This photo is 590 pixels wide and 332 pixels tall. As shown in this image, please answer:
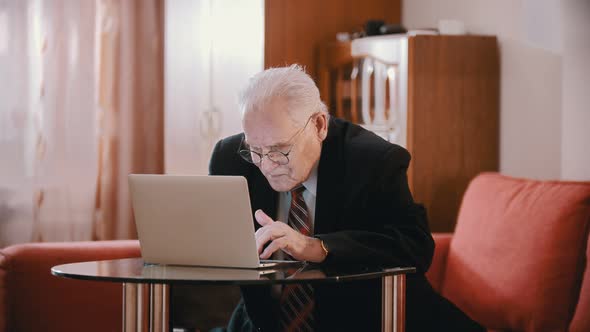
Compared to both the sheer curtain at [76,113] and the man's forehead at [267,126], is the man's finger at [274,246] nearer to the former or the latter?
the man's forehead at [267,126]

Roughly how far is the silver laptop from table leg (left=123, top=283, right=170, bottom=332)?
8 cm

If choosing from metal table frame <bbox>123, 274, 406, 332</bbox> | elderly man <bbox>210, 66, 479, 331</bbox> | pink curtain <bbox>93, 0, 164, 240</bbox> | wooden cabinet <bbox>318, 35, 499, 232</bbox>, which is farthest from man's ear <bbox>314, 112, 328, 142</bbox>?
pink curtain <bbox>93, 0, 164, 240</bbox>

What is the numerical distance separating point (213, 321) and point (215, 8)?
1802 mm

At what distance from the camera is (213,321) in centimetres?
292

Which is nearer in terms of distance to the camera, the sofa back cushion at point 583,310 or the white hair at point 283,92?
the white hair at point 283,92

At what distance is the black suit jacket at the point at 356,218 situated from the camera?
6.49 feet

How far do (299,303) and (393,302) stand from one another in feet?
1.14

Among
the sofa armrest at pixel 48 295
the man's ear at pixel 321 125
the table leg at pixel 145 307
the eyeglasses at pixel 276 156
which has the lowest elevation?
the sofa armrest at pixel 48 295

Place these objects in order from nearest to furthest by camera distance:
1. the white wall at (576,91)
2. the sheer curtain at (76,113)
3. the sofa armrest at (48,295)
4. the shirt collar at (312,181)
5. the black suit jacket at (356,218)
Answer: the black suit jacket at (356,218) < the shirt collar at (312,181) < the sofa armrest at (48,295) < the white wall at (576,91) < the sheer curtain at (76,113)

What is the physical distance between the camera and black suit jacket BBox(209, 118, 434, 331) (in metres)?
1.98

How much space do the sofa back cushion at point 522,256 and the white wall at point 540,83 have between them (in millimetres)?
394

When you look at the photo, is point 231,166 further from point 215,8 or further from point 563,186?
point 215,8

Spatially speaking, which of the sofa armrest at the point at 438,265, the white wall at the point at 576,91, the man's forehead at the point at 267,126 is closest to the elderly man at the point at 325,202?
the man's forehead at the point at 267,126

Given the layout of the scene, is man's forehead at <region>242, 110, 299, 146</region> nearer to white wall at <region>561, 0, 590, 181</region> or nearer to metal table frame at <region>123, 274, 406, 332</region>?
metal table frame at <region>123, 274, 406, 332</region>
